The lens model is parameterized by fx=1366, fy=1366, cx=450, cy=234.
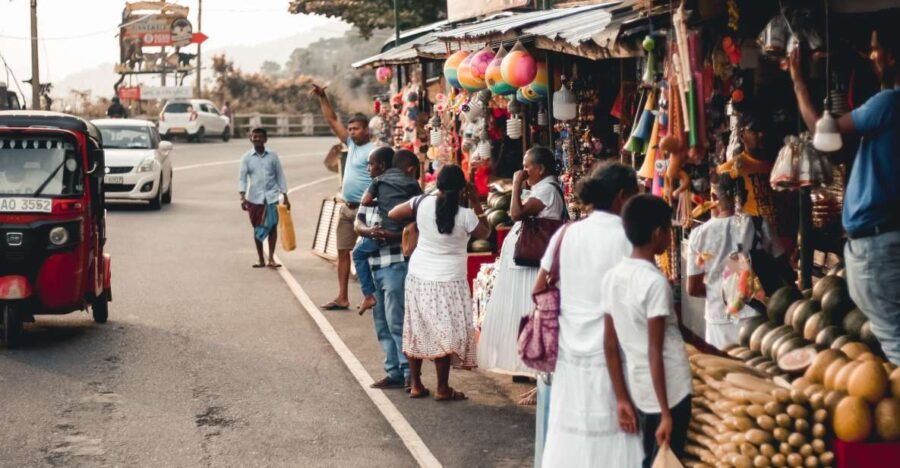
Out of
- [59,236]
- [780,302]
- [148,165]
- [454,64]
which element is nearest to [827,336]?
[780,302]

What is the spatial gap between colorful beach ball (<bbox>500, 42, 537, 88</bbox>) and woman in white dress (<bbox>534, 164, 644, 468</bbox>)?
6.05 meters

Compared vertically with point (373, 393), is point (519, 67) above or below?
above

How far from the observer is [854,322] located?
7.04 m

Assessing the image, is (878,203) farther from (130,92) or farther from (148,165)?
(130,92)

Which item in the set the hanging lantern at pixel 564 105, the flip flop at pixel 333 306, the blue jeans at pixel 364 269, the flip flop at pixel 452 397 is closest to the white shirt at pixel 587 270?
the flip flop at pixel 452 397

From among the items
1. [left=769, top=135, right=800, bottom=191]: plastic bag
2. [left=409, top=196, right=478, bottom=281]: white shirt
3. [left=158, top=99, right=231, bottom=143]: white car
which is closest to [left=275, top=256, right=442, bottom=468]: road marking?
[left=409, top=196, right=478, bottom=281]: white shirt

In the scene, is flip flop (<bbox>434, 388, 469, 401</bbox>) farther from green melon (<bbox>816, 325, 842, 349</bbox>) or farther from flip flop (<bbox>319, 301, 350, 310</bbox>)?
flip flop (<bbox>319, 301, 350, 310</bbox>)

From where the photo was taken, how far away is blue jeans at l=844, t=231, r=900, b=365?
608cm

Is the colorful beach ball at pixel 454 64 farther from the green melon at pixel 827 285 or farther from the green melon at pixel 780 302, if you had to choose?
the green melon at pixel 827 285

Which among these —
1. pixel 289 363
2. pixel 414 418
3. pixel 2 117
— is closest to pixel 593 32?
pixel 414 418

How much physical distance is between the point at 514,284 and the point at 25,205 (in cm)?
492

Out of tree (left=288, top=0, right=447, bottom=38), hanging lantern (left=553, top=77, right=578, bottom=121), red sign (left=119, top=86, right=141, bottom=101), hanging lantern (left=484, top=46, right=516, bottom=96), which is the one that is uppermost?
tree (left=288, top=0, right=447, bottom=38)

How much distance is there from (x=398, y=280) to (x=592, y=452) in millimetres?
4335

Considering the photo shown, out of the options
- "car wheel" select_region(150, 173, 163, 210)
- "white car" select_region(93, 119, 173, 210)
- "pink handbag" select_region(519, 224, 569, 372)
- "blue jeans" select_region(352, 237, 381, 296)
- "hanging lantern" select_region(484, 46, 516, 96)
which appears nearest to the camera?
"pink handbag" select_region(519, 224, 569, 372)
